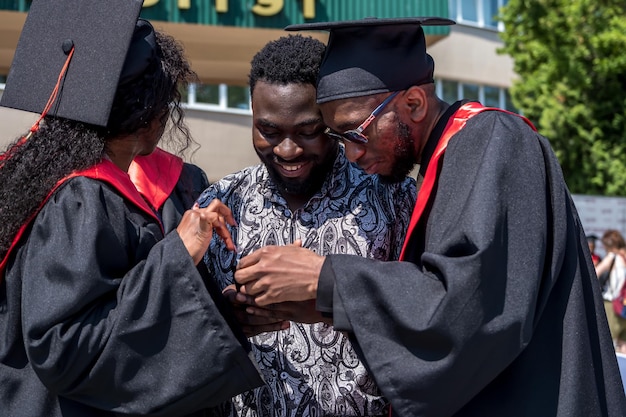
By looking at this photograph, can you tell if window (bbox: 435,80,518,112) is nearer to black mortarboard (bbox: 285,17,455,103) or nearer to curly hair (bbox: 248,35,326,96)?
curly hair (bbox: 248,35,326,96)

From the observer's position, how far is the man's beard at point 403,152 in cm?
297

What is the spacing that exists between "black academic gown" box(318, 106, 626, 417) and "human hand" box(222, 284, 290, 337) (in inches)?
17.6

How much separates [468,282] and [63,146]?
1.30 m

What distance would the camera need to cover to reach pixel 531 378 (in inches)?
104

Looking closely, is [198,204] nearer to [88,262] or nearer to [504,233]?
[88,262]

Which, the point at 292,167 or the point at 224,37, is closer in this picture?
the point at 292,167

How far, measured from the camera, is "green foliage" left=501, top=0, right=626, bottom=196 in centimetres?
1833

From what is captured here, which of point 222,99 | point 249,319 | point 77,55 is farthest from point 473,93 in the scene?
point 77,55

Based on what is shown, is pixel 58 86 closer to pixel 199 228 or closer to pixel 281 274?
pixel 199 228

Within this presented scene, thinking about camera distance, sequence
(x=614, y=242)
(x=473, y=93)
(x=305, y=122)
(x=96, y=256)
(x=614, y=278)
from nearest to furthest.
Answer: (x=96, y=256) < (x=305, y=122) < (x=614, y=278) < (x=614, y=242) < (x=473, y=93)

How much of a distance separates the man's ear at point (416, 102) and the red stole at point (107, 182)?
91 centimetres

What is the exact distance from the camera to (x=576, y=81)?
1909 centimetres

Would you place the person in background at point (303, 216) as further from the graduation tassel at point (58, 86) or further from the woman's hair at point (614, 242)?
the woman's hair at point (614, 242)

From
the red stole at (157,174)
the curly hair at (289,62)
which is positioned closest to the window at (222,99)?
the red stole at (157,174)
